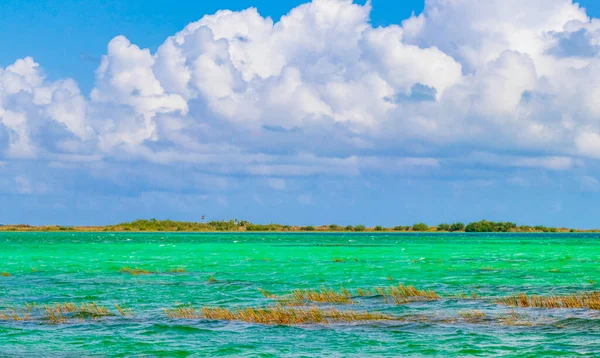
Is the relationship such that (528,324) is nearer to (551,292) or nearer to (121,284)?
(551,292)

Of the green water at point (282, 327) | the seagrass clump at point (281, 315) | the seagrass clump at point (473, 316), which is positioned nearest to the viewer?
the green water at point (282, 327)

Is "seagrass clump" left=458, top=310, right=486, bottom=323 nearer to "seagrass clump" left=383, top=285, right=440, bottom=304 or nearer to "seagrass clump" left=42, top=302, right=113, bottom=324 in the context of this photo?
"seagrass clump" left=383, top=285, right=440, bottom=304

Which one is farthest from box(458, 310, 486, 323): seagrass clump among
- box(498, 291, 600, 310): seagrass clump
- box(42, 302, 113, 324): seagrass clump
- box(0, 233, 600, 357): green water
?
box(42, 302, 113, 324): seagrass clump

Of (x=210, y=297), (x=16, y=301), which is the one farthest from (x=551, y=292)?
(x=16, y=301)

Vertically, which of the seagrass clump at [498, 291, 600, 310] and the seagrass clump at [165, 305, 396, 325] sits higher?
the seagrass clump at [498, 291, 600, 310]

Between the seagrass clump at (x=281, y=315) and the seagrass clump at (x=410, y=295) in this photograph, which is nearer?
the seagrass clump at (x=281, y=315)

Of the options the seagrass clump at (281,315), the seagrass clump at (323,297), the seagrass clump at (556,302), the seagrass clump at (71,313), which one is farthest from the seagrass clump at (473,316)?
the seagrass clump at (71,313)

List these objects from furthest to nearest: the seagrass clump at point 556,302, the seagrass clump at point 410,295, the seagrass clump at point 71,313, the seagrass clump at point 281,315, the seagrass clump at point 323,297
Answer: the seagrass clump at point 410,295 → the seagrass clump at point 323,297 → the seagrass clump at point 556,302 → the seagrass clump at point 71,313 → the seagrass clump at point 281,315

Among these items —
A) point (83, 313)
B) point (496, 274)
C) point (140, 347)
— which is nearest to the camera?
point (140, 347)

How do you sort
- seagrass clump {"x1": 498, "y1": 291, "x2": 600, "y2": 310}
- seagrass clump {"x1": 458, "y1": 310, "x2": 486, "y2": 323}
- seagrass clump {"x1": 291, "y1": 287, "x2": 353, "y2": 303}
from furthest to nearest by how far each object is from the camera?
seagrass clump {"x1": 291, "y1": 287, "x2": 353, "y2": 303}, seagrass clump {"x1": 498, "y1": 291, "x2": 600, "y2": 310}, seagrass clump {"x1": 458, "y1": 310, "x2": 486, "y2": 323}

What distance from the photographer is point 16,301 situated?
44.6 metres

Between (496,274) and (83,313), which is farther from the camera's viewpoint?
(496,274)

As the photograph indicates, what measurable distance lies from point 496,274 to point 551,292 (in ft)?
49.9

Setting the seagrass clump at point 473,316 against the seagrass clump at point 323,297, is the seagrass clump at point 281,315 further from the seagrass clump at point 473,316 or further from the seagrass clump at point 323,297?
the seagrass clump at point 323,297
